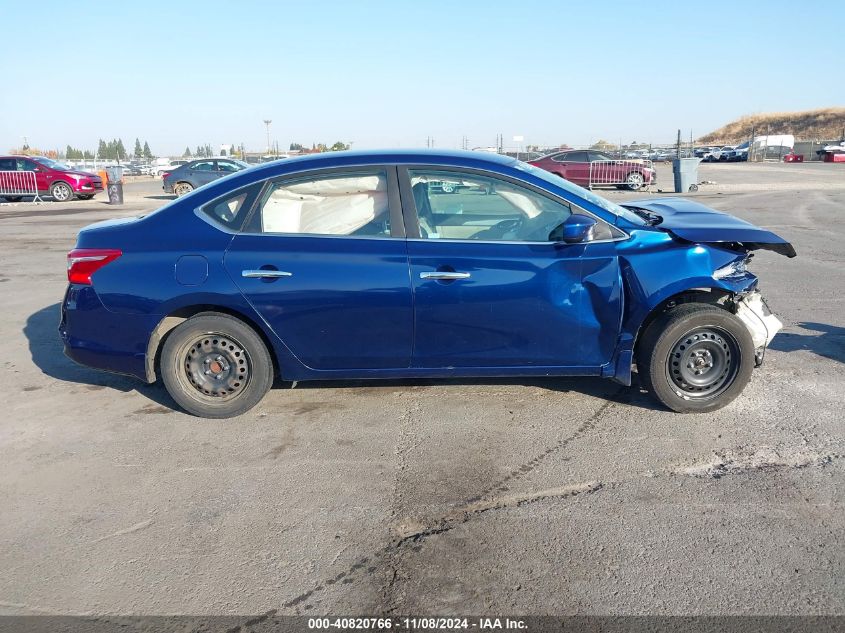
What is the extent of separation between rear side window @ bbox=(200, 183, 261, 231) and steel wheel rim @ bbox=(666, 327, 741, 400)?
115 inches

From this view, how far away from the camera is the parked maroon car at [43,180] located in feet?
77.4

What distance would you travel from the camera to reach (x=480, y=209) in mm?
4730

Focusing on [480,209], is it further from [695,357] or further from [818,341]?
[818,341]

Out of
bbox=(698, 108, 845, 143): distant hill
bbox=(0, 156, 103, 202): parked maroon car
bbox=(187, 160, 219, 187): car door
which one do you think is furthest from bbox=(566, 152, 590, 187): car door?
bbox=(698, 108, 845, 143): distant hill

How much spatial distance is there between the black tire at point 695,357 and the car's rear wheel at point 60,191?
2393 centimetres

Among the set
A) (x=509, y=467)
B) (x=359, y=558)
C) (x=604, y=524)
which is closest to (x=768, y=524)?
(x=604, y=524)

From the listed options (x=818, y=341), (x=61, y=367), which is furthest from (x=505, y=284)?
(x=61, y=367)

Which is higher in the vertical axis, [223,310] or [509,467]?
[223,310]

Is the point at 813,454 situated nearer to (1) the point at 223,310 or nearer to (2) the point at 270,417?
(2) the point at 270,417

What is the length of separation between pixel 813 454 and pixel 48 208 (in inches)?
897

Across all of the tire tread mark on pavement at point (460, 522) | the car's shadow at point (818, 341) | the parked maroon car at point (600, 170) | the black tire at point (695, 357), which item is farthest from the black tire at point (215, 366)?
the parked maroon car at point (600, 170)

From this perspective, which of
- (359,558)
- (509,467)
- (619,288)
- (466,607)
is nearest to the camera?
(466,607)

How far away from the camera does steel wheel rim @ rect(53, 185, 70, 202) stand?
78.7ft

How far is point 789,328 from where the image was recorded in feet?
21.7
